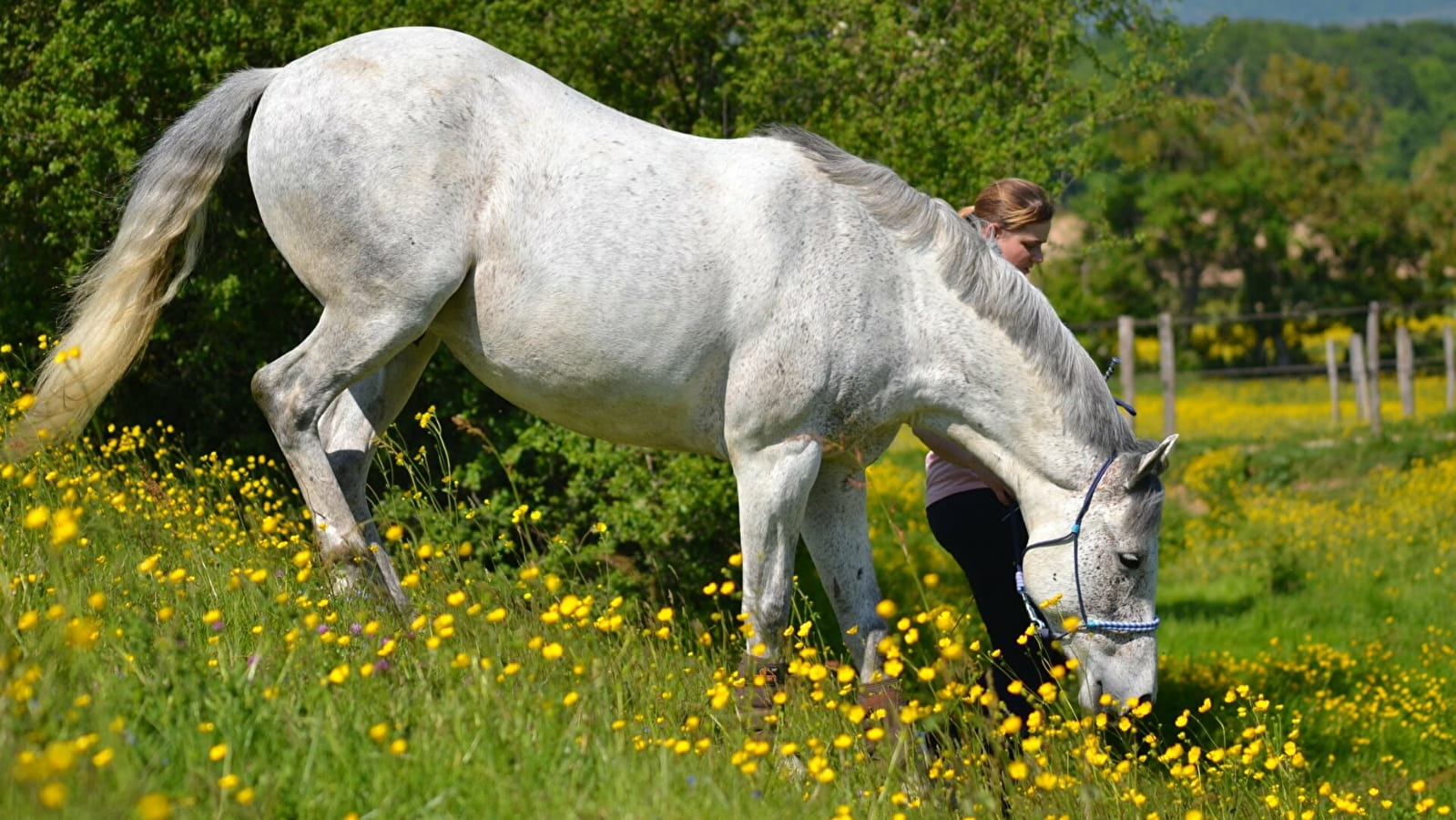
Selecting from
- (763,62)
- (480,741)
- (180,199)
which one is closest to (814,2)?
(763,62)

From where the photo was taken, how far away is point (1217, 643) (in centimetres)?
1011

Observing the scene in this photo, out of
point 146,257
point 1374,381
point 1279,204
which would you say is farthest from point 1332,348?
point 1279,204

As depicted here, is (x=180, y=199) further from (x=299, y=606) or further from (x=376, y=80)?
(x=299, y=606)

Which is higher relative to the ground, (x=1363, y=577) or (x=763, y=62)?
(x=763, y=62)

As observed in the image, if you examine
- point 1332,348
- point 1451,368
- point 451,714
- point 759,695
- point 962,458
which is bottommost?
point 1451,368

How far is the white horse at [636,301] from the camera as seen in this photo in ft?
14.8

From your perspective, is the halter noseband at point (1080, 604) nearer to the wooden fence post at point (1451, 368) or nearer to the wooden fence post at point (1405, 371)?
the wooden fence post at point (1405, 371)

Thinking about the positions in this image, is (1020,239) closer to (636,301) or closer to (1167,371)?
(636,301)

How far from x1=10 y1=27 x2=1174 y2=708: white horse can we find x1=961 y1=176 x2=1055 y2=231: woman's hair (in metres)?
0.73

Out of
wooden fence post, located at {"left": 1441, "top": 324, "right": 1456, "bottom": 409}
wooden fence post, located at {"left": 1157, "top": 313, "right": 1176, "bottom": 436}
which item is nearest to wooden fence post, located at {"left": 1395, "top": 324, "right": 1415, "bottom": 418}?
wooden fence post, located at {"left": 1441, "top": 324, "right": 1456, "bottom": 409}

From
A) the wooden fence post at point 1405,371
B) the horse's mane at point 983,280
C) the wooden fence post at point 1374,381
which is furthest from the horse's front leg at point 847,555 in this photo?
the wooden fence post at point 1405,371

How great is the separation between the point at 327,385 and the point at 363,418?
17.8 inches

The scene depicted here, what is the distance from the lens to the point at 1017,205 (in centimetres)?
548

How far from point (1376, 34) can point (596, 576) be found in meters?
143
